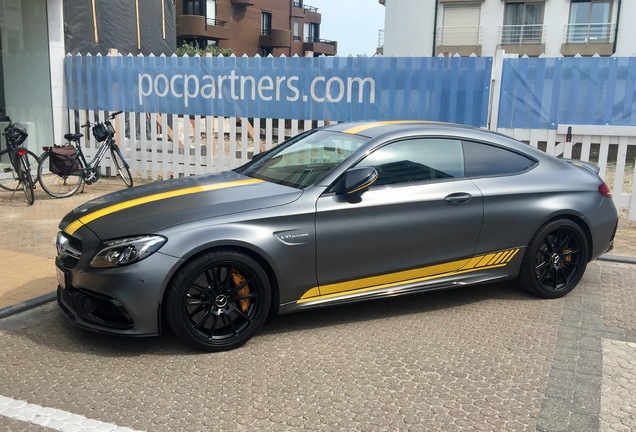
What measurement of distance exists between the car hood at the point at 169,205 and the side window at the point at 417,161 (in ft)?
2.35

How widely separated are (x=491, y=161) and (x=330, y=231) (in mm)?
1706

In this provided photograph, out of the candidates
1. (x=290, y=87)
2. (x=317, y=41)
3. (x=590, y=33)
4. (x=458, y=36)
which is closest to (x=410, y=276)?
(x=290, y=87)

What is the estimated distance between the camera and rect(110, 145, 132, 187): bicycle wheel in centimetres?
1045

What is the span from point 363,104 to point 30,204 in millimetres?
5091

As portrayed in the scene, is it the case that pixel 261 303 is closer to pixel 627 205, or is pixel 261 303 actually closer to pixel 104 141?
pixel 627 205

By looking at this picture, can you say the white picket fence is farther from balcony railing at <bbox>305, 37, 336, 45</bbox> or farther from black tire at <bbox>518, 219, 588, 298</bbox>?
balcony railing at <bbox>305, 37, 336, 45</bbox>

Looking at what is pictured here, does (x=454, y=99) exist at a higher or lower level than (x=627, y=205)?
higher

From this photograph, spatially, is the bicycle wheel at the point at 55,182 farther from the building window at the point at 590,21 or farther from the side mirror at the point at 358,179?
the building window at the point at 590,21

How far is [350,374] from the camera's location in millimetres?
3936

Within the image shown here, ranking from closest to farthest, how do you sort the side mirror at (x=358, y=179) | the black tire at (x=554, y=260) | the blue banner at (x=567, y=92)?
the side mirror at (x=358, y=179) < the black tire at (x=554, y=260) < the blue banner at (x=567, y=92)

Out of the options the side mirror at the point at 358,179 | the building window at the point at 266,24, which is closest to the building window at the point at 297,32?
the building window at the point at 266,24

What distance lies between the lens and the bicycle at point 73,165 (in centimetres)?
941

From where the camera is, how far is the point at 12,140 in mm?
9281

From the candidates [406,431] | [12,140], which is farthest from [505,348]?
[12,140]
